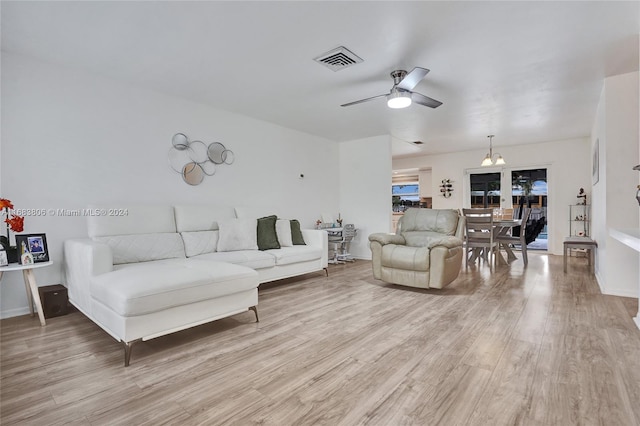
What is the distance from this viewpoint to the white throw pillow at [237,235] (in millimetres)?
3807

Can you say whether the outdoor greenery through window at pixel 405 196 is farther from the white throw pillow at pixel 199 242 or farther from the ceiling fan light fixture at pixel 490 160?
the white throw pillow at pixel 199 242

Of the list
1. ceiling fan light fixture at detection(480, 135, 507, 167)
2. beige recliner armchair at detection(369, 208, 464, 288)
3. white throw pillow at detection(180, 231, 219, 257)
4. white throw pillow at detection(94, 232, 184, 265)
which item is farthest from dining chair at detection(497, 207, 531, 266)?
white throw pillow at detection(94, 232, 184, 265)

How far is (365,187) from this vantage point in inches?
249

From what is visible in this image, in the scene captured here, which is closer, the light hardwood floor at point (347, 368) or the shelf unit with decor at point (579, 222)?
the light hardwood floor at point (347, 368)

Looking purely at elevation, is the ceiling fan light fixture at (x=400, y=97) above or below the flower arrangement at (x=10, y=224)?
above

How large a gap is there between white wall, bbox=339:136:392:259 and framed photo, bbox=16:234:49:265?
475 centimetres

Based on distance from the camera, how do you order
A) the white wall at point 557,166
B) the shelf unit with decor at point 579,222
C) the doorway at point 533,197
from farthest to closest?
the doorway at point 533,197
the white wall at point 557,166
the shelf unit with decor at point 579,222

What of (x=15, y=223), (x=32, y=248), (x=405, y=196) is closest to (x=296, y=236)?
(x=32, y=248)

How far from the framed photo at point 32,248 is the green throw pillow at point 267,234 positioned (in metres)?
2.11

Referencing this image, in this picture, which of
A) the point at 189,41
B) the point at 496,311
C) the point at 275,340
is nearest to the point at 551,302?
the point at 496,311

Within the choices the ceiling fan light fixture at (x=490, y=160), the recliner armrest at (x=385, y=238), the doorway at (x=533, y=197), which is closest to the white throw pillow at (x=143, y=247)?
the recliner armrest at (x=385, y=238)

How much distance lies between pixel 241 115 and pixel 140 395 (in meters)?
A: 3.92

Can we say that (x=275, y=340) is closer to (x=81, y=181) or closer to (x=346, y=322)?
→ (x=346, y=322)

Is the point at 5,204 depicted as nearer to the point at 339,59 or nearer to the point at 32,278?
the point at 32,278
